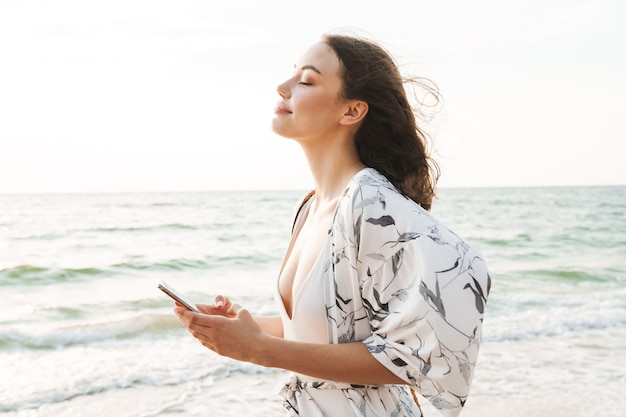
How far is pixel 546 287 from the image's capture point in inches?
543

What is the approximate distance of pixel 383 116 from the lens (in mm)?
2283

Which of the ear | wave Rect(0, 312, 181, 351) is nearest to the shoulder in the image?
the ear

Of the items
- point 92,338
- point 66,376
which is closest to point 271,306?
point 92,338

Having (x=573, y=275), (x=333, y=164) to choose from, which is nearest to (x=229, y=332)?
(x=333, y=164)

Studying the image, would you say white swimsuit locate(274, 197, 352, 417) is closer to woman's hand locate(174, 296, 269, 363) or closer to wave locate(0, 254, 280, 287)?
woman's hand locate(174, 296, 269, 363)

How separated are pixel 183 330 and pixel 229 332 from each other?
7587 millimetres

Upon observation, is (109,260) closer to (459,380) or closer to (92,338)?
(92,338)

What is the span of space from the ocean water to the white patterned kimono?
406cm

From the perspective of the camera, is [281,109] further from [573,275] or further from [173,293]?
[573,275]

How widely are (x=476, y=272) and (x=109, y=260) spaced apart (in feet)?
52.1

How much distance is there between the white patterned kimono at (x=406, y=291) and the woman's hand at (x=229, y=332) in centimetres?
23

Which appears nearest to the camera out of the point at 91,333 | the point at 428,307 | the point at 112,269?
the point at 428,307

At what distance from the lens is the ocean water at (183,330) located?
6.23 meters

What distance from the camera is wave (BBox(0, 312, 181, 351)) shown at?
8.95 m
